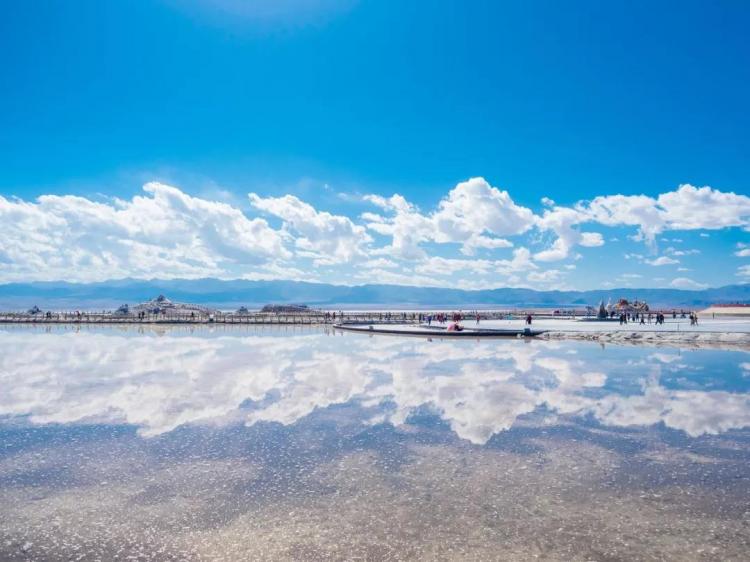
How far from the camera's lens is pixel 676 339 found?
41.2 m

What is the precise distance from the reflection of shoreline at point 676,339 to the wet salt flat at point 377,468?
1745 cm

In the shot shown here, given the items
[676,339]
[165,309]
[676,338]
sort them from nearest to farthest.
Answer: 1. [676,339]
2. [676,338]
3. [165,309]

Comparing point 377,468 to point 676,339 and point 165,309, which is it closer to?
point 676,339

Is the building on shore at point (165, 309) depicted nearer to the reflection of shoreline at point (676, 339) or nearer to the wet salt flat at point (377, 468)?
the reflection of shoreline at point (676, 339)

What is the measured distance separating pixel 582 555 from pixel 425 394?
1185 cm

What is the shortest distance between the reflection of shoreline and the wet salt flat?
57.2ft

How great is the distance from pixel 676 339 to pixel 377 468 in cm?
3771

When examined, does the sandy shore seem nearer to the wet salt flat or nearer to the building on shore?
the wet salt flat

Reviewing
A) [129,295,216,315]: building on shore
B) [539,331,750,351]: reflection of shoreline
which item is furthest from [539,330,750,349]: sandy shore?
[129,295,216,315]: building on shore

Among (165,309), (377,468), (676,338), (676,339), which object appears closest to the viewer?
(377,468)

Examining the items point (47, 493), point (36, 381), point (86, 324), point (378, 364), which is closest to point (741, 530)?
point (47, 493)

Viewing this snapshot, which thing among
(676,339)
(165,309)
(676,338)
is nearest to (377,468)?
(676,339)

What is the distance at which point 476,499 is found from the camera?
30.5 ft

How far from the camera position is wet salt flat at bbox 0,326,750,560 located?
7742 millimetres
